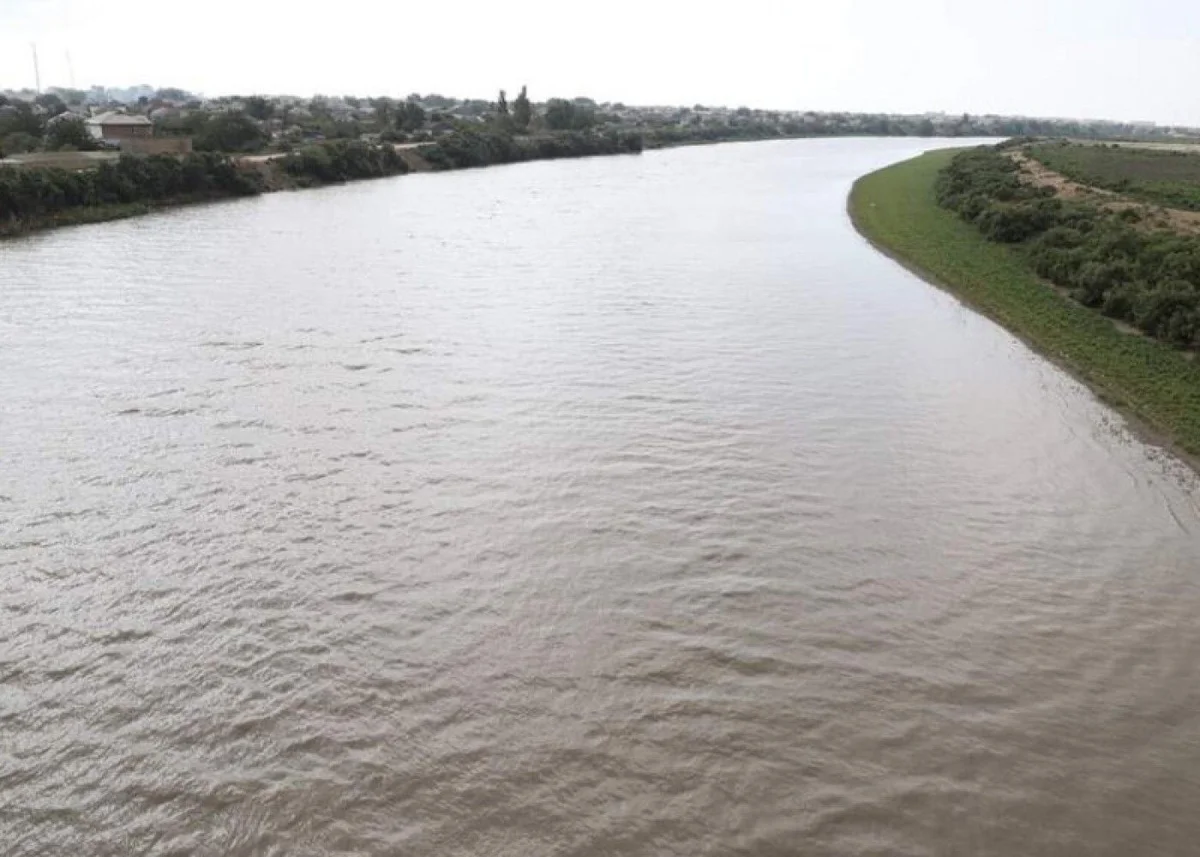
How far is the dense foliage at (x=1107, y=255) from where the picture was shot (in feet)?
→ 57.7

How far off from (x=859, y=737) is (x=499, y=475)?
19.2 ft

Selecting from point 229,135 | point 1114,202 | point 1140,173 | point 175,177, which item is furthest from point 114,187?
point 1140,173

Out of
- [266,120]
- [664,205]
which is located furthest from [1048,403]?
[266,120]

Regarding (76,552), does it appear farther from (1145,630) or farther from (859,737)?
(1145,630)

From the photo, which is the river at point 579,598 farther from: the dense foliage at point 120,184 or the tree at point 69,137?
the tree at point 69,137

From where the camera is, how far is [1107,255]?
2231 cm

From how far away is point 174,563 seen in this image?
356 inches

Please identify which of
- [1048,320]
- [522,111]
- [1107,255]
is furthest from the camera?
[522,111]

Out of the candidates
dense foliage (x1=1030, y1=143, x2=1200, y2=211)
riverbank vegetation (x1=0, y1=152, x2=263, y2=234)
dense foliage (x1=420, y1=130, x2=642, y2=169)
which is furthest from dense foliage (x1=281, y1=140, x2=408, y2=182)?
dense foliage (x1=1030, y1=143, x2=1200, y2=211)

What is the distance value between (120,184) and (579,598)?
36908mm

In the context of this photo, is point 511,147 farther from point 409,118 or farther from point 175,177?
point 175,177

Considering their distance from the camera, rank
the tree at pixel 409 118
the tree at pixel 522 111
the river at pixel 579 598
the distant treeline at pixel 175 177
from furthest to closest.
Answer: the tree at pixel 522 111 < the tree at pixel 409 118 < the distant treeline at pixel 175 177 < the river at pixel 579 598

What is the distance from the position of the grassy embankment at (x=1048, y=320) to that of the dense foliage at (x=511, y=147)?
39.2m

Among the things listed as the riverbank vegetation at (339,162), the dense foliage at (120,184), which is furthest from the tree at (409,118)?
the dense foliage at (120,184)
